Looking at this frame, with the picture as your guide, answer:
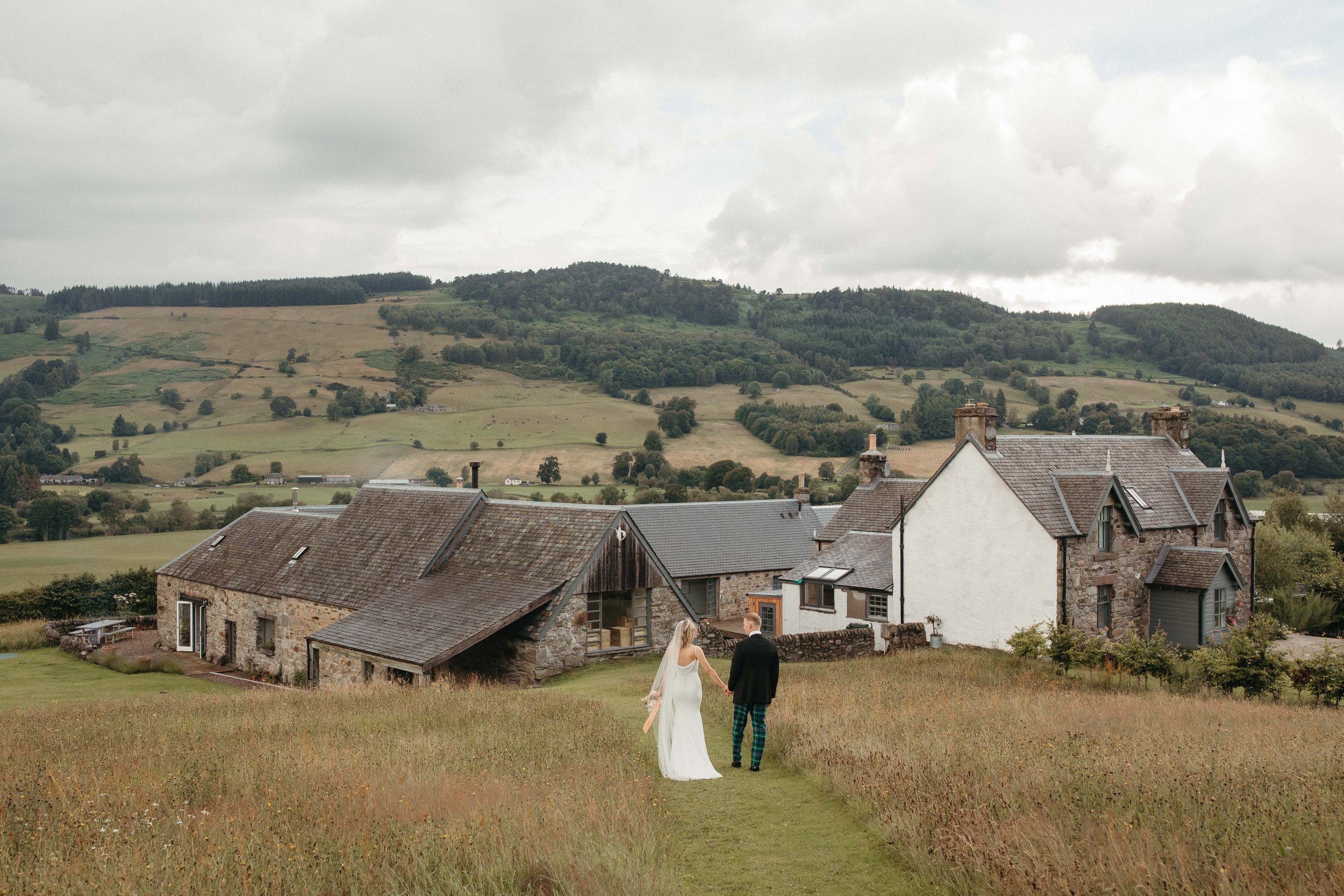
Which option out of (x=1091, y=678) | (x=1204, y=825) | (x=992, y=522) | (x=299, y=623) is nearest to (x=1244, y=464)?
(x=992, y=522)

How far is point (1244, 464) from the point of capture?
294ft

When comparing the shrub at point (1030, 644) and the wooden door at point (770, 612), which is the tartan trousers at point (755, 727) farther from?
the wooden door at point (770, 612)

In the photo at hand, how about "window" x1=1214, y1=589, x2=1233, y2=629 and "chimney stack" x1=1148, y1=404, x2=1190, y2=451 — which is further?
"chimney stack" x1=1148, y1=404, x2=1190, y2=451

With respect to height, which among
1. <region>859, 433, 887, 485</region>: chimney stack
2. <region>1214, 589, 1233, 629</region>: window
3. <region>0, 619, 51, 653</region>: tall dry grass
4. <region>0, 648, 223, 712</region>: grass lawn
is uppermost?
<region>859, 433, 887, 485</region>: chimney stack

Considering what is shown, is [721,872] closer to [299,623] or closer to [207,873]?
[207,873]

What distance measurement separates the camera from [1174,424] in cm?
3697

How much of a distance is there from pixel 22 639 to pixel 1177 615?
157ft

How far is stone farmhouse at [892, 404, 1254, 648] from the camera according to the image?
2792cm

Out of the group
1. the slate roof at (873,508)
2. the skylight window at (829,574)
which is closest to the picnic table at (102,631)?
the skylight window at (829,574)

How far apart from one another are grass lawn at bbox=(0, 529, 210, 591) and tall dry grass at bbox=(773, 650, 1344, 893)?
52.5 meters

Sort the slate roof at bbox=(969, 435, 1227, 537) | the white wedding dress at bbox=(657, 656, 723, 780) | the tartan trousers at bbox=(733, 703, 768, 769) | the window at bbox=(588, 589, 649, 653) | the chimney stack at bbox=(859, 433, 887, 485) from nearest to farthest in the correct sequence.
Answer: the white wedding dress at bbox=(657, 656, 723, 780)
the tartan trousers at bbox=(733, 703, 768, 769)
the window at bbox=(588, 589, 649, 653)
the slate roof at bbox=(969, 435, 1227, 537)
the chimney stack at bbox=(859, 433, 887, 485)

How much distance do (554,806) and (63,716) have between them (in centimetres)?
1372

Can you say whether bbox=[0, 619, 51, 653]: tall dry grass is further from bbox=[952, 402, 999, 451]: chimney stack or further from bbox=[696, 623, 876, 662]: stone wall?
bbox=[952, 402, 999, 451]: chimney stack

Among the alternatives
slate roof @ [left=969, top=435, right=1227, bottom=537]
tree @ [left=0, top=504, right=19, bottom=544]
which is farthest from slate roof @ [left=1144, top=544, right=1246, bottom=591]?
tree @ [left=0, top=504, right=19, bottom=544]
